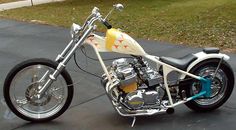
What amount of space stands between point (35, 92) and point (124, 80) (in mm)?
942

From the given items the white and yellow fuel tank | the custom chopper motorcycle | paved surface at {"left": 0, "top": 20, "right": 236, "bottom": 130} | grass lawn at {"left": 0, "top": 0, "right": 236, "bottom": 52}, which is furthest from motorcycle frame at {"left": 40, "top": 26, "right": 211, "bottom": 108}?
grass lawn at {"left": 0, "top": 0, "right": 236, "bottom": 52}

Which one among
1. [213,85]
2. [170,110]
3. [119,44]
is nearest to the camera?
[119,44]

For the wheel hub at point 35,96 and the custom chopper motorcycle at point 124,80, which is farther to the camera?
the wheel hub at point 35,96

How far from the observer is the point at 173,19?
1002 cm

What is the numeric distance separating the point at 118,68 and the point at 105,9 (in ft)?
30.6

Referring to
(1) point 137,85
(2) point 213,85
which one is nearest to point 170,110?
(1) point 137,85

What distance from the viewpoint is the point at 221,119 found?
14.0 ft

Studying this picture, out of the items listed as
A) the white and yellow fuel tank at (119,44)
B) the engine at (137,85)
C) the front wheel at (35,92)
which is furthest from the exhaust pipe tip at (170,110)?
the front wheel at (35,92)

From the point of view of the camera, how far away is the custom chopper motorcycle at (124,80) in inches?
160

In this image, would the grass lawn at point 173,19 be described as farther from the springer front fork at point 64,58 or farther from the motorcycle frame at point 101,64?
the springer front fork at point 64,58

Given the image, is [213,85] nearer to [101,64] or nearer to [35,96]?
[101,64]

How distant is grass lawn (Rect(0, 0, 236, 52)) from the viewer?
312 inches

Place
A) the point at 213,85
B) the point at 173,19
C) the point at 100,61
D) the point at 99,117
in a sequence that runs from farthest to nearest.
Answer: the point at 173,19
the point at 99,117
the point at 213,85
the point at 100,61

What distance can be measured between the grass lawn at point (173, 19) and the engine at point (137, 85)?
3.29 metres
